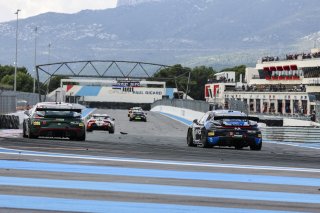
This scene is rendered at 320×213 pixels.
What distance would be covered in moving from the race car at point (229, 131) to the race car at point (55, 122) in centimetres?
400

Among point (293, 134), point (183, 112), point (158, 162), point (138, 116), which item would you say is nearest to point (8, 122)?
point (293, 134)

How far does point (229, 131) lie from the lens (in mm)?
19953

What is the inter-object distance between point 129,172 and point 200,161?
304 cm

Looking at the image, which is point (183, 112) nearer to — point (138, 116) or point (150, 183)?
point (138, 116)

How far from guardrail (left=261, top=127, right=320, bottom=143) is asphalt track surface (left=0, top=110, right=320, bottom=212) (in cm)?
1334

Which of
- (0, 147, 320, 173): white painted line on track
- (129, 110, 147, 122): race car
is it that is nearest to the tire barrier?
(0, 147, 320, 173): white painted line on track

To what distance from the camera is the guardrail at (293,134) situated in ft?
92.4

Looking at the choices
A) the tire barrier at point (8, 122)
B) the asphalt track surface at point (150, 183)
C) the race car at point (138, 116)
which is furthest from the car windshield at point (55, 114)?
the race car at point (138, 116)

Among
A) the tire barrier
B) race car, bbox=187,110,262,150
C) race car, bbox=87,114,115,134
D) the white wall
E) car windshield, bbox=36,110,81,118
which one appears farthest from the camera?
the white wall

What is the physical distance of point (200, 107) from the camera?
5247 centimetres

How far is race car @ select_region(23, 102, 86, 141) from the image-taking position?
70.2ft

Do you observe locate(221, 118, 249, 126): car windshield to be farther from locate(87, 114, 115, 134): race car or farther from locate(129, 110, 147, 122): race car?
locate(129, 110, 147, 122): race car

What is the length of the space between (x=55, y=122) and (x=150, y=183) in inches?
460

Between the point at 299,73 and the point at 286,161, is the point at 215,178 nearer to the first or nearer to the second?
the point at 286,161
